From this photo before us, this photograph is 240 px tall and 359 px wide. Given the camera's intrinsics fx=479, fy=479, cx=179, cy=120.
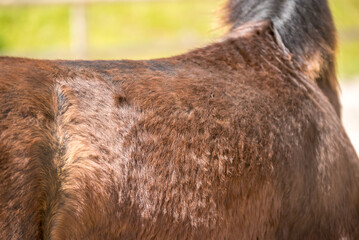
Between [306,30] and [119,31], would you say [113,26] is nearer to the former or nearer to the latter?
[119,31]

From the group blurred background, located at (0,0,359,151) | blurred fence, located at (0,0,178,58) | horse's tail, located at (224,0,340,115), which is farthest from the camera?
blurred background, located at (0,0,359,151)

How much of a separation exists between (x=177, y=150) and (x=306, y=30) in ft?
4.18

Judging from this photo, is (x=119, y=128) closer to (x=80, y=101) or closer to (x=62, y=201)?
(x=80, y=101)

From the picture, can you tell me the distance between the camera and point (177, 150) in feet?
6.00

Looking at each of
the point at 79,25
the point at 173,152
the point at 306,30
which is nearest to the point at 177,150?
the point at 173,152

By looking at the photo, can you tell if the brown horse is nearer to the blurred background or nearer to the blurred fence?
the blurred fence

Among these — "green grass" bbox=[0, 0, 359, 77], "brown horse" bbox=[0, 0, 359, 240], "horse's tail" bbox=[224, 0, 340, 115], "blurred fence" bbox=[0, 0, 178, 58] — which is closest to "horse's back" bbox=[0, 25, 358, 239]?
"brown horse" bbox=[0, 0, 359, 240]

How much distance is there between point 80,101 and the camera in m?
1.75

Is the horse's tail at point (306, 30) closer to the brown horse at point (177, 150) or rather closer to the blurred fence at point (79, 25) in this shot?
the brown horse at point (177, 150)

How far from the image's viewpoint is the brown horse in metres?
1.61

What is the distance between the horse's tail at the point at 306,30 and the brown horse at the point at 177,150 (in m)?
0.09

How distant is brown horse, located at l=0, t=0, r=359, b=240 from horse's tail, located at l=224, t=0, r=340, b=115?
3.7 inches

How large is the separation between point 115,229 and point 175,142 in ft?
1.30

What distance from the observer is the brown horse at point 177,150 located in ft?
5.28
